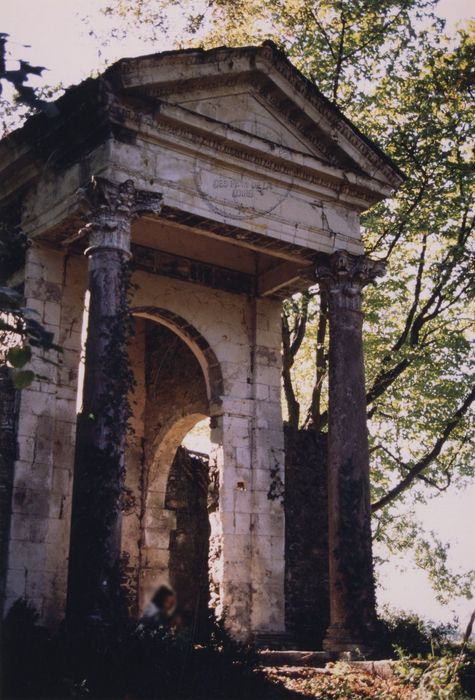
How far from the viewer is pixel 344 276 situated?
12.6m

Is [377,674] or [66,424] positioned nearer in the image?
[377,674]

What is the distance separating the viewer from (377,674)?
10.1 meters

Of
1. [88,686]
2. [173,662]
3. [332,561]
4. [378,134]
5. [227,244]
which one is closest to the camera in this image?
[88,686]

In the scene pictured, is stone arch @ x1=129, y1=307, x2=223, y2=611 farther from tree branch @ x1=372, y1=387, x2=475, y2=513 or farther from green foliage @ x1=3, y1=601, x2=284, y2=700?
green foliage @ x1=3, y1=601, x2=284, y2=700

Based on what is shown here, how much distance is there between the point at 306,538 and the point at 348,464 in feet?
8.96

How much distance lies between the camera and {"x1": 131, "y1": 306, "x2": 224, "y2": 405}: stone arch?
45.4 ft

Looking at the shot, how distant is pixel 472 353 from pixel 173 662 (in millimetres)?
10531

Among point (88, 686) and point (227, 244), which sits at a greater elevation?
point (227, 244)

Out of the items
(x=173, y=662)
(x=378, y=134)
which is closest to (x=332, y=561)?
(x=173, y=662)

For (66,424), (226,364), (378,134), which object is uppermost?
(378,134)

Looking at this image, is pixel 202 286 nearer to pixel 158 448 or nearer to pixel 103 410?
pixel 158 448

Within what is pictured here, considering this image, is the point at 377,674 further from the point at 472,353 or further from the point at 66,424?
the point at 472,353

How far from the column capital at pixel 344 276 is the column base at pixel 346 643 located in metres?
4.43

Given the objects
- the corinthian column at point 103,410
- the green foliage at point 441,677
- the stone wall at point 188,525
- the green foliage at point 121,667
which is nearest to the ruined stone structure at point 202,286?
the corinthian column at point 103,410
